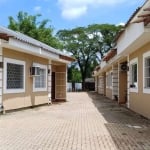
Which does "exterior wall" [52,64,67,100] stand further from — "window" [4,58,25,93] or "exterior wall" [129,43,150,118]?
"exterior wall" [129,43,150,118]

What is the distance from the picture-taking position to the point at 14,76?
56.2ft

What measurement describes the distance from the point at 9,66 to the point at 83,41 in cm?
4381

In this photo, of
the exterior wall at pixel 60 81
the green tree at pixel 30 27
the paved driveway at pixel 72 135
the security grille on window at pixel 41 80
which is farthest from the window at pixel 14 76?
the green tree at pixel 30 27

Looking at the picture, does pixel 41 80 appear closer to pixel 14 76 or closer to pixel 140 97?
pixel 14 76

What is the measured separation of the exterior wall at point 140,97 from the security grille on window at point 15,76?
5311 mm

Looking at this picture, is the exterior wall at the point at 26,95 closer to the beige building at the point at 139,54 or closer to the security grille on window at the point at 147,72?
the beige building at the point at 139,54

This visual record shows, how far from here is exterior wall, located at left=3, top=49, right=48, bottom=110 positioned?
16156 mm

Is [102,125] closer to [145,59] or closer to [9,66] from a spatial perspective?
[145,59]

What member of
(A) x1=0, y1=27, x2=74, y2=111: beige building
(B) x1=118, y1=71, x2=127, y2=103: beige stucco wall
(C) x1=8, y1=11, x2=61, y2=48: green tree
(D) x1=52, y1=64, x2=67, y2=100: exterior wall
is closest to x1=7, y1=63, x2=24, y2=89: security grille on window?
(A) x1=0, y1=27, x2=74, y2=111: beige building

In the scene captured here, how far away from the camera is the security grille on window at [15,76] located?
1648 centimetres

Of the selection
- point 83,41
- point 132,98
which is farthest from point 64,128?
point 83,41

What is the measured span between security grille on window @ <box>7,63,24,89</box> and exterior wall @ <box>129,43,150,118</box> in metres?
5.31

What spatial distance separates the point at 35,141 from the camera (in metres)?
8.80

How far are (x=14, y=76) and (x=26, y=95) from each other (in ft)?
5.43
